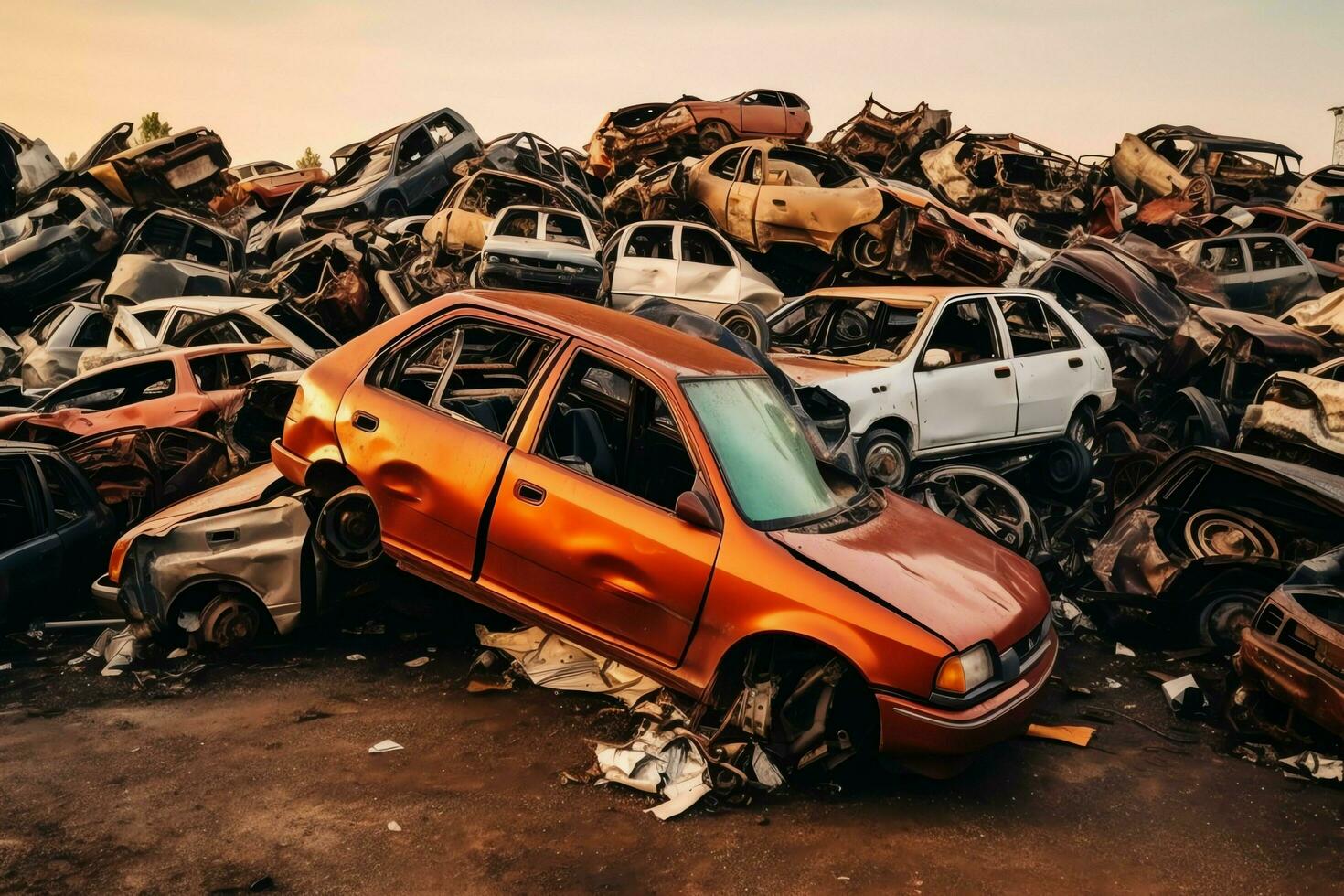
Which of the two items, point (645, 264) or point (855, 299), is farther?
point (645, 264)

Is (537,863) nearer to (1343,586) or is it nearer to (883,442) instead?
(1343,586)

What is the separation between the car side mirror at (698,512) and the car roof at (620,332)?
2.23 feet

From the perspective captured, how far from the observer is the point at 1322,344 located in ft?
34.7

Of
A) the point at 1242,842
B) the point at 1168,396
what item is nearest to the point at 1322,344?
the point at 1168,396

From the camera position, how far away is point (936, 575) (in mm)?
4656

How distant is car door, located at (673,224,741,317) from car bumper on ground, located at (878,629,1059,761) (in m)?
7.88

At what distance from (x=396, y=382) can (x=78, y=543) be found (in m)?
3.12

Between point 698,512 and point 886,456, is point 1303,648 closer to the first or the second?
point 698,512

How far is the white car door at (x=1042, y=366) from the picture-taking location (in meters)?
9.04

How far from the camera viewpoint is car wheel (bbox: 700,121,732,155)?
19.1 meters

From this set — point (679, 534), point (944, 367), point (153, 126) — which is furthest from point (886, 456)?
point (153, 126)

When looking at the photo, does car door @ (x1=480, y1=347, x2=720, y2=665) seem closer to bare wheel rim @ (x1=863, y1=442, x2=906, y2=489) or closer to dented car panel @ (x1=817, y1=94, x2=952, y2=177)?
bare wheel rim @ (x1=863, y1=442, x2=906, y2=489)

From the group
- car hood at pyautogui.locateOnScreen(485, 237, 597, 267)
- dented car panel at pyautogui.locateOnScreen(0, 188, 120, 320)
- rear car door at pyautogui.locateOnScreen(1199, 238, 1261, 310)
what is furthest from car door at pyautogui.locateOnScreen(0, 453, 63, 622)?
rear car door at pyautogui.locateOnScreen(1199, 238, 1261, 310)

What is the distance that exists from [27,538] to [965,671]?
6.07 m
